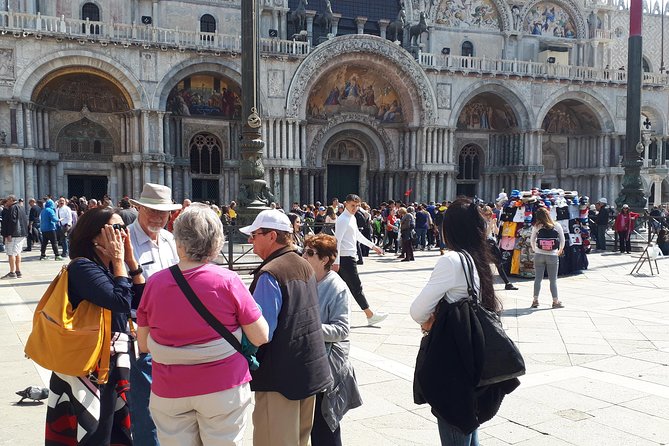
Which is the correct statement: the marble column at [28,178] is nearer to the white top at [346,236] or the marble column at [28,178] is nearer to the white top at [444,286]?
the white top at [346,236]

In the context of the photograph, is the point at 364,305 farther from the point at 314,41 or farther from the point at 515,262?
the point at 314,41

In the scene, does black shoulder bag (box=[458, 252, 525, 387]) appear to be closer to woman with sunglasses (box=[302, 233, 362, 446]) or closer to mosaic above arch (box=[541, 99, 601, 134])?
woman with sunglasses (box=[302, 233, 362, 446])

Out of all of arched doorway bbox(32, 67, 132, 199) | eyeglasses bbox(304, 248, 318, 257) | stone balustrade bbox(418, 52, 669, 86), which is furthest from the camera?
stone balustrade bbox(418, 52, 669, 86)

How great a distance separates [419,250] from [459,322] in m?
17.7

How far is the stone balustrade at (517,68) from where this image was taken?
98.8 feet

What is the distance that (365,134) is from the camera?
30.3 metres

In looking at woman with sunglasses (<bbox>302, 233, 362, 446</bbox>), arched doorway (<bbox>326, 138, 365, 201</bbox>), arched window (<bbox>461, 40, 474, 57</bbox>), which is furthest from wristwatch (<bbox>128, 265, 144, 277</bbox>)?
arched window (<bbox>461, 40, 474, 57</bbox>)

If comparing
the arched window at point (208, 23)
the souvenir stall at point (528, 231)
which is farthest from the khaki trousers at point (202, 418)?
the arched window at point (208, 23)

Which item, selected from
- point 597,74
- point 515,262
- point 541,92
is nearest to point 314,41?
point 541,92

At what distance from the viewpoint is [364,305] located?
27.7 ft

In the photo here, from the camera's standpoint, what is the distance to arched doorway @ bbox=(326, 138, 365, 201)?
30.7m

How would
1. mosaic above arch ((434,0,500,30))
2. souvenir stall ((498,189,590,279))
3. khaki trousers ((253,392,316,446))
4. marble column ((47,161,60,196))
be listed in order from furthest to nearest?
mosaic above arch ((434,0,500,30)) < marble column ((47,161,60,196)) < souvenir stall ((498,189,590,279)) < khaki trousers ((253,392,316,446))

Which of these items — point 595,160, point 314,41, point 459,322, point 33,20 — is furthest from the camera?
point 595,160

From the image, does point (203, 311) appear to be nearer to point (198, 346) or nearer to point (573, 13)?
point (198, 346)
